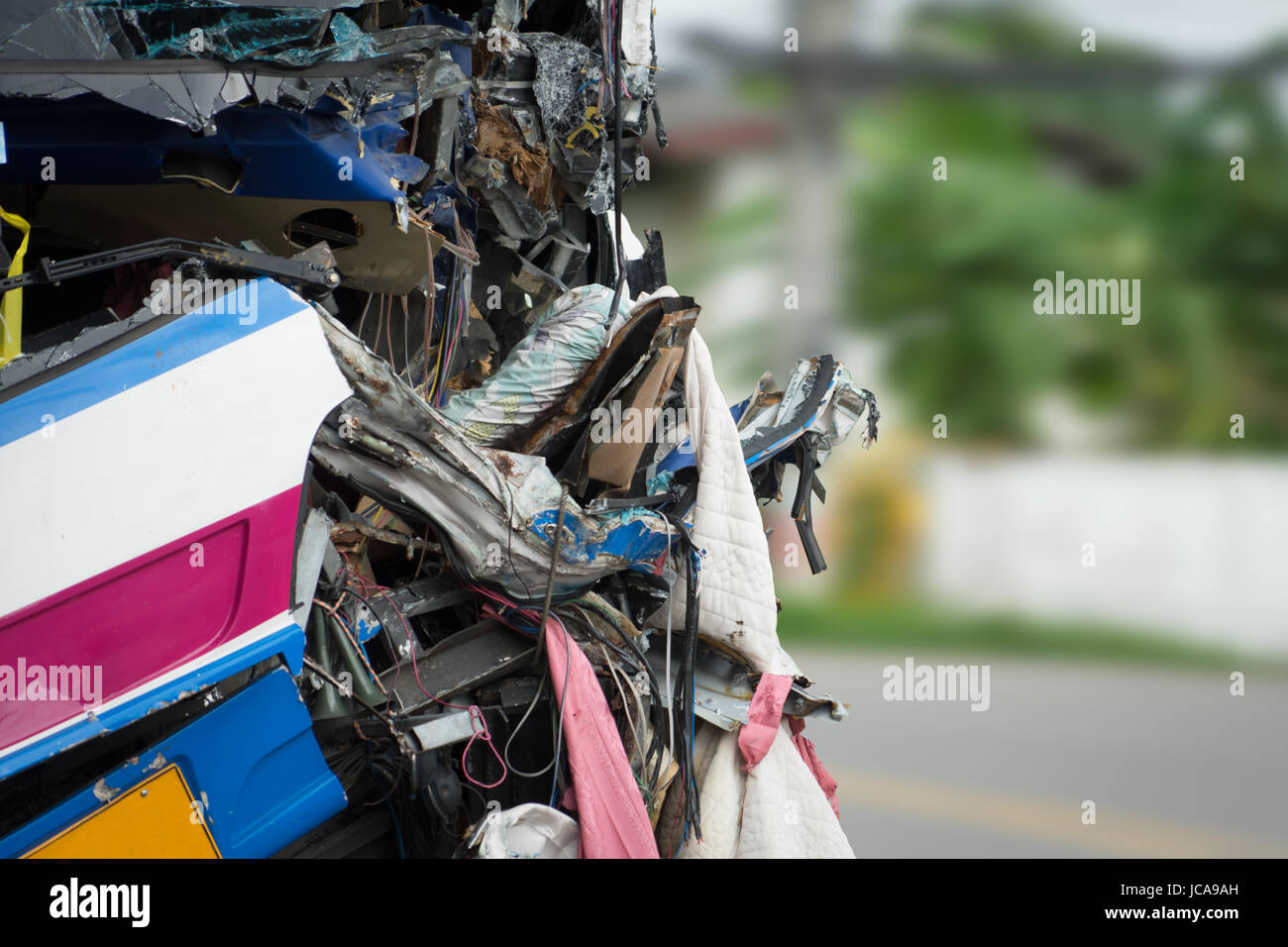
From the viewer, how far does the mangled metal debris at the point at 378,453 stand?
2.58m

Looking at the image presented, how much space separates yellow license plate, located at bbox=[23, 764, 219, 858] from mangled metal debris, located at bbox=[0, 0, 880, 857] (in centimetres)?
3

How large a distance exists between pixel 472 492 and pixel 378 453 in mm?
299

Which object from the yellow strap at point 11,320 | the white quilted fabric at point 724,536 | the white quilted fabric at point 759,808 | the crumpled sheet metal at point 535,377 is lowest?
the white quilted fabric at point 759,808

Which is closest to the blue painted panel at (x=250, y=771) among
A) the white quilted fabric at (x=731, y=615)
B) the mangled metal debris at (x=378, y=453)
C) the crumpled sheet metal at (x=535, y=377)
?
the mangled metal debris at (x=378, y=453)

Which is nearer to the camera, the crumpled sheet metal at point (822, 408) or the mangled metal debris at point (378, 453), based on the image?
the mangled metal debris at point (378, 453)

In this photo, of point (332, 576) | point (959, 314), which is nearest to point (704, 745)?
point (332, 576)

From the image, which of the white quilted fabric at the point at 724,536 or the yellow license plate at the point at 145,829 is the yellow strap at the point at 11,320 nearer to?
the yellow license plate at the point at 145,829

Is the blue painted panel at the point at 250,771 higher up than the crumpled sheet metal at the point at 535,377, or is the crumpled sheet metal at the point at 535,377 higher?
the crumpled sheet metal at the point at 535,377

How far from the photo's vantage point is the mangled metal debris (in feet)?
8.46

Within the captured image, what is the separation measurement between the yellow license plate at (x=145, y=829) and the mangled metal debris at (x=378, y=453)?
28 millimetres

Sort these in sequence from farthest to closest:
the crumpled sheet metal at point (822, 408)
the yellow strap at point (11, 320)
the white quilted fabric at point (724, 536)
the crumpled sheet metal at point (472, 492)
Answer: the crumpled sheet metal at point (822, 408) < the white quilted fabric at point (724, 536) < the crumpled sheet metal at point (472, 492) < the yellow strap at point (11, 320)

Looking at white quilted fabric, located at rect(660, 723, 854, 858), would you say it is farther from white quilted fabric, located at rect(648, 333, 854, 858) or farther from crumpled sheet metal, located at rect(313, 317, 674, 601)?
crumpled sheet metal, located at rect(313, 317, 674, 601)

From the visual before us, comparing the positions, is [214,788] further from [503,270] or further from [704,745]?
[503,270]

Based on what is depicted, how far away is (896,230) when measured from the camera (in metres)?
13.1
